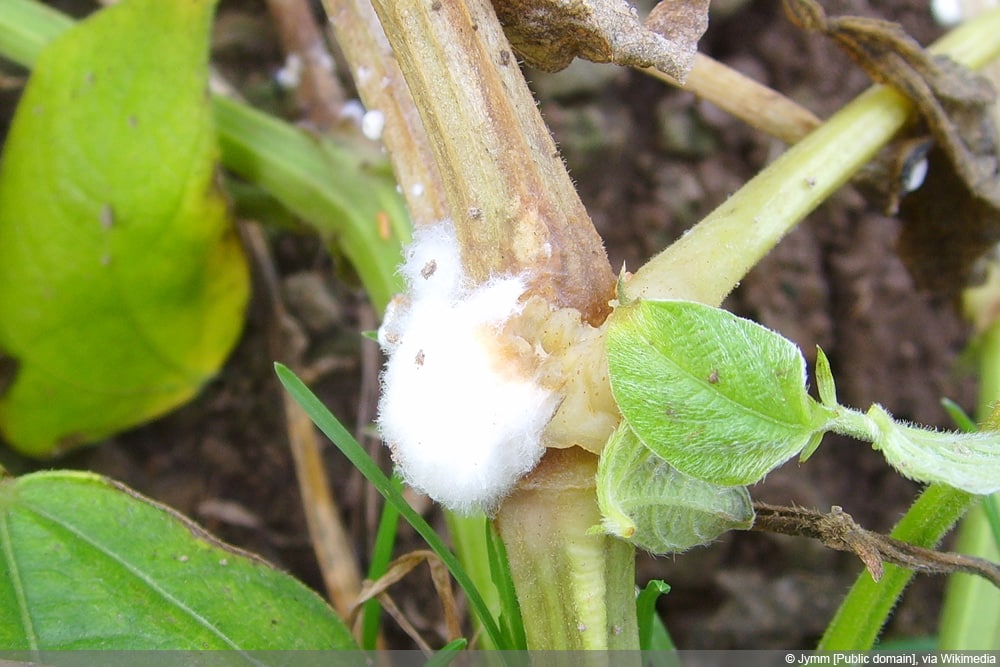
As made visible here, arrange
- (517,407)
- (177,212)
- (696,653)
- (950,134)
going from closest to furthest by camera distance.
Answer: (517,407) < (950,134) < (177,212) < (696,653)

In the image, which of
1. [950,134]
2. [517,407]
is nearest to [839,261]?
[950,134]

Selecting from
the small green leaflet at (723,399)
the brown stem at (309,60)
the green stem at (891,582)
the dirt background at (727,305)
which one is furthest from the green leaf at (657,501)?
the brown stem at (309,60)

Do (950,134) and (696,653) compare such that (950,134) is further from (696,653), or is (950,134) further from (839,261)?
(696,653)

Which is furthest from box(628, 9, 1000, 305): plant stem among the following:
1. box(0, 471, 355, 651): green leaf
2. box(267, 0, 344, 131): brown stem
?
box(267, 0, 344, 131): brown stem

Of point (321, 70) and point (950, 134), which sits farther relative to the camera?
point (321, 70)

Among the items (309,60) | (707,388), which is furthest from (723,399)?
(309,60)

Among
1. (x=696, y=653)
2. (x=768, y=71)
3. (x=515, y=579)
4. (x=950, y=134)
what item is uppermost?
(x=950, y=134)

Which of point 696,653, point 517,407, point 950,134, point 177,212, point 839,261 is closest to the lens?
point 517,407
